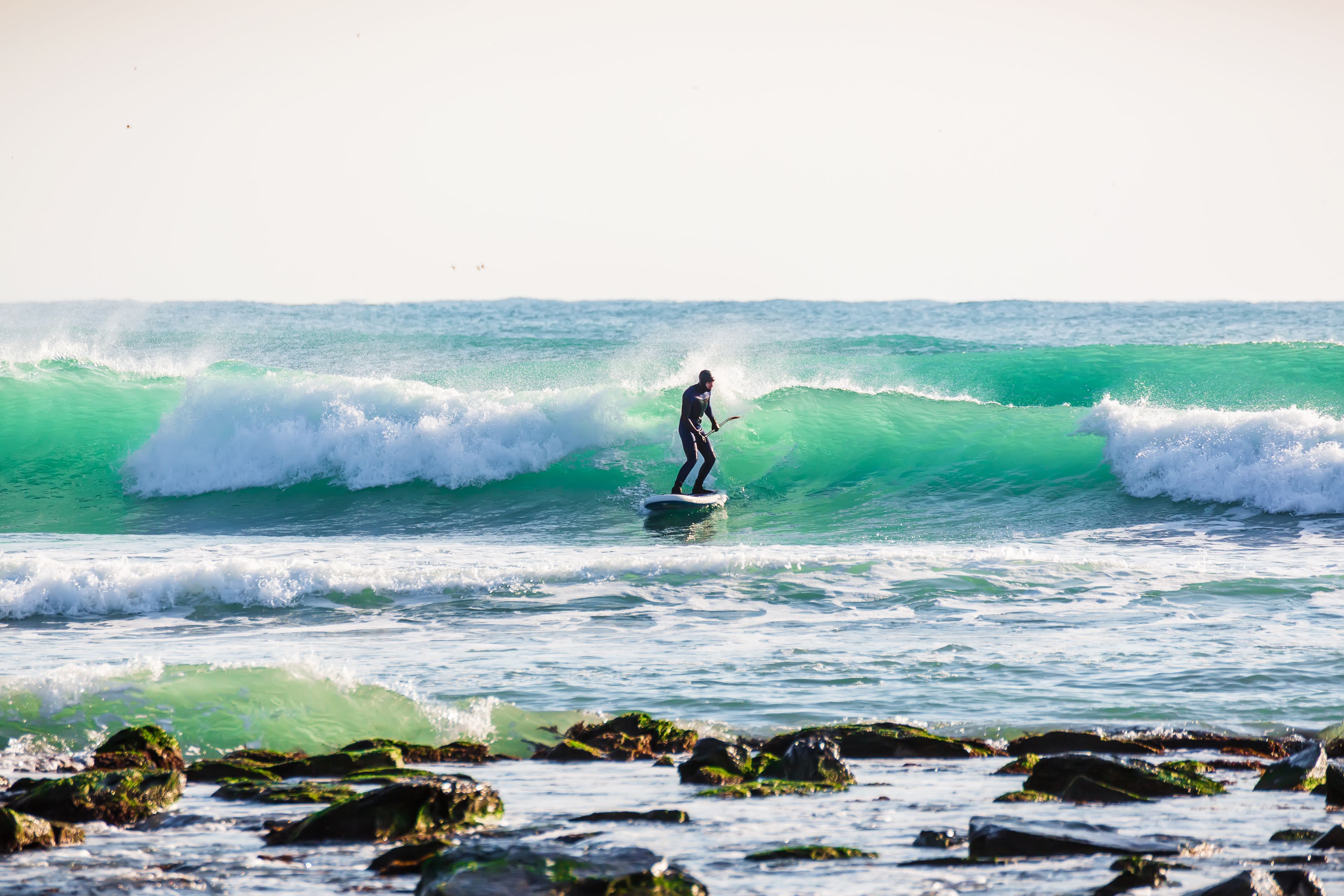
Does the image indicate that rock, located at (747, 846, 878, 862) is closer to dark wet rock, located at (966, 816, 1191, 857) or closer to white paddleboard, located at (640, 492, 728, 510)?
dark wet rock, located at (966, 816, 1191, 857)

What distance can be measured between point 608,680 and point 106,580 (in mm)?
4734

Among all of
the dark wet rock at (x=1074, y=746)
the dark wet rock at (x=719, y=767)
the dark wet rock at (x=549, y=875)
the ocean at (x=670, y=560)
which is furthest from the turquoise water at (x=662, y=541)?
the dark wet rock at (x=549, y=875)

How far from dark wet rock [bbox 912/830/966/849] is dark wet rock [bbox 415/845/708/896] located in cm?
81

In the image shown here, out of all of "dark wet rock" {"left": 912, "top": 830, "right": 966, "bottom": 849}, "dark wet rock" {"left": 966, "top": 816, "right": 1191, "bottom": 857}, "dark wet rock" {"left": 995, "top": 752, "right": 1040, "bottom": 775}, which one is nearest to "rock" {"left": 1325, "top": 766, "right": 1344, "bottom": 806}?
"dark wet rock" {"left": 966, "top": 816, "right": 1191, "bottom": 857}

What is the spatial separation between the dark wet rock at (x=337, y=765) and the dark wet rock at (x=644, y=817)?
47.3 inches

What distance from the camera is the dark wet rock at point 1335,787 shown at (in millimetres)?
3965

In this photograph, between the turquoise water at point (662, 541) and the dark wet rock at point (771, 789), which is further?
the turquoise water at point (662, 541)

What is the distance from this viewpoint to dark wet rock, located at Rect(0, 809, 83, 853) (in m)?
3.63

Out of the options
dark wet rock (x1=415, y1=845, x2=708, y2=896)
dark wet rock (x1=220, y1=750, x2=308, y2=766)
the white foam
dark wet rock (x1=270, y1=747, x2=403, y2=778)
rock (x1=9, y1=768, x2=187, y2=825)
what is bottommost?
dark wet rock (x1=220, y1=750, x2=308, y2=766)

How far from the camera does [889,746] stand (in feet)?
16.9

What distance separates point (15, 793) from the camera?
453cm

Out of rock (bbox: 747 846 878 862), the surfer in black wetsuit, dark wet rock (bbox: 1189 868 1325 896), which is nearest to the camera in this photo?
dark wet rock (bbox: 1189 868 1325 896)

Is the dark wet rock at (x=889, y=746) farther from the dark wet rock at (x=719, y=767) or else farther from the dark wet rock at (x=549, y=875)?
the dark wet rock at (x=549, y=875)

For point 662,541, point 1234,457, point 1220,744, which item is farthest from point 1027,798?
point 1234,457
